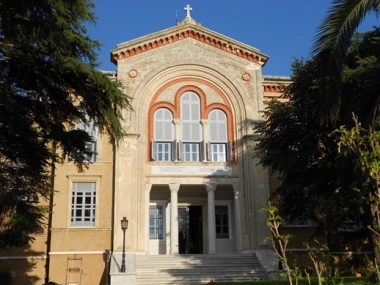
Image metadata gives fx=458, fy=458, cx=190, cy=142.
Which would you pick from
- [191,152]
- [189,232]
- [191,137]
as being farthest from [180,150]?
[189,232]

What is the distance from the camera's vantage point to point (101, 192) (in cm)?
2291

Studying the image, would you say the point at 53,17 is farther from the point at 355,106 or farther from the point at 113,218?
the point at 113,218

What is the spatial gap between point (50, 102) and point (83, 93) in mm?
1108

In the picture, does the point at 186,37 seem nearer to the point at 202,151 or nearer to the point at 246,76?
the point at 246,76

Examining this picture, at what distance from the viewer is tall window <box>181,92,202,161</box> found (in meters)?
24.1

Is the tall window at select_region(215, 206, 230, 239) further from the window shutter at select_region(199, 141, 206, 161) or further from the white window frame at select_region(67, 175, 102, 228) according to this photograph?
the white window frame at select_region(67, 175, 102, 228)

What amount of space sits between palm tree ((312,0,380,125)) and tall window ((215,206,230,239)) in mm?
17210

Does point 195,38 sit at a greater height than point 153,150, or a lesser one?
greater

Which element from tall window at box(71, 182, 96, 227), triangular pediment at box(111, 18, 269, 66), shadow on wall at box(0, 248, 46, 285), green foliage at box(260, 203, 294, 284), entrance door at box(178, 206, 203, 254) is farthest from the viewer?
entrance door at box(178, 206, 203, 254)

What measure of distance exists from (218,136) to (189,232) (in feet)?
17.9

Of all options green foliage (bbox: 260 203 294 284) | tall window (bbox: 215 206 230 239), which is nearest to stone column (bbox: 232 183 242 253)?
tall window (bbox: 215 206 230 239)

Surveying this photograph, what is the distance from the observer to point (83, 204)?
22.7 metres

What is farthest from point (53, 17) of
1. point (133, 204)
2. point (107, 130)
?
point (133, 204)

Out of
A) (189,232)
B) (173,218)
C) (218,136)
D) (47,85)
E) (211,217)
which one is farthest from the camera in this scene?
(189,232)
